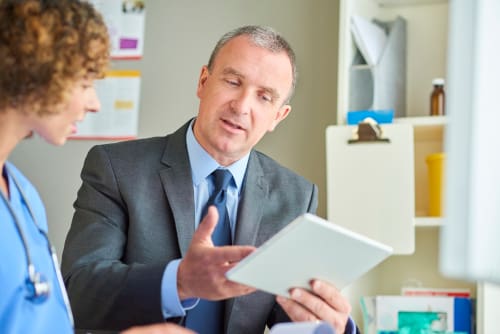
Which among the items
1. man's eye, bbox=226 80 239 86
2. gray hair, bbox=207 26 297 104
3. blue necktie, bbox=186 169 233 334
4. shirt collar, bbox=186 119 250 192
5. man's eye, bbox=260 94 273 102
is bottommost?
blue necktie, bbox=186 169 233 334

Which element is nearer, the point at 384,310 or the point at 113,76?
the point at 384,310

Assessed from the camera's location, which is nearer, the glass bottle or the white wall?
the glass bottle

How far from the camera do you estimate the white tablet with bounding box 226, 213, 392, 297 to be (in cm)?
111

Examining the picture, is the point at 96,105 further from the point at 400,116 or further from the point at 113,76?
the point at 113,76

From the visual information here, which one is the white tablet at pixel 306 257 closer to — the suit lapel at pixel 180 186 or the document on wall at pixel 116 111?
the suit lapel at pixel 180 186

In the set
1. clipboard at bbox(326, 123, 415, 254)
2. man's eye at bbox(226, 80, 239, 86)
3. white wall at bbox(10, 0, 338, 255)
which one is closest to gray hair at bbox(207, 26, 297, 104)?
man's eye at bbox(226, 80, 239, 86)

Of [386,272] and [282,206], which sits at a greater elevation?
[282,206]

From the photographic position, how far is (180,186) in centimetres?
172

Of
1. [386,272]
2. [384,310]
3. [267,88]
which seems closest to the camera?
[267,88]

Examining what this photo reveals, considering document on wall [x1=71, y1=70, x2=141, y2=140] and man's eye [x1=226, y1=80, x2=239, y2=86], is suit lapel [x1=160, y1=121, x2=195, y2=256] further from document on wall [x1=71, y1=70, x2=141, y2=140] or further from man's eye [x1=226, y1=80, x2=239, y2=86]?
document on wall [x1=71, y1=70, x2=141, y2=140]

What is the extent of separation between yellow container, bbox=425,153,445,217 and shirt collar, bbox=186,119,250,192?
819mm

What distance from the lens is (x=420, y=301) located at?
2.42m

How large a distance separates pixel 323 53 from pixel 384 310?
92 centimetres

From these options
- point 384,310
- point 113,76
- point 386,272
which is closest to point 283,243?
point 384,310
